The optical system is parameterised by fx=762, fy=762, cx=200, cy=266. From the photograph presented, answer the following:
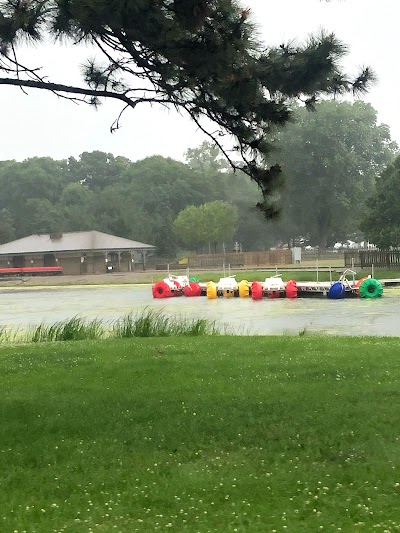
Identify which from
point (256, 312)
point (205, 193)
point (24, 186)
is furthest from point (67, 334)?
point (24, 186)

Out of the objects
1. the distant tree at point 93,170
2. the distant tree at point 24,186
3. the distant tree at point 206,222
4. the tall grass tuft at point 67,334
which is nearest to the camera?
the tall grass tuft at point 67,334

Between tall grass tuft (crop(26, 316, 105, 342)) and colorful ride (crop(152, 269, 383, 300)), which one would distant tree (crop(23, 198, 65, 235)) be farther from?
tall grass tuft (crop(26, 316, 105, 342))

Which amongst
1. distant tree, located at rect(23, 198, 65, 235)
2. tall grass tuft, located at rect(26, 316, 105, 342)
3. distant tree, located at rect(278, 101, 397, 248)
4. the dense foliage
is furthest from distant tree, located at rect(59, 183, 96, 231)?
tall grass tuft, located at rect(26, 316, 105, 342)

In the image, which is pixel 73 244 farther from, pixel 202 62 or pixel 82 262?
pixel 202 62

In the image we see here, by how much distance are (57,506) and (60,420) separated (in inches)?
78.4

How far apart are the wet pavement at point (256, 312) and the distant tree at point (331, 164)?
40683 mm

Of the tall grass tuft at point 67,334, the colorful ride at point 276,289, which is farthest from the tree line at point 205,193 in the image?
the tall grass tuft at point 67,334

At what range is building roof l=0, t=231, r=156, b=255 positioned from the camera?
2840 inches

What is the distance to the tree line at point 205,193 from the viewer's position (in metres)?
75.9

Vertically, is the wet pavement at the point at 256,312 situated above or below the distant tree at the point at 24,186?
below

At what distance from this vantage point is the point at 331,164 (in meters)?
74.9

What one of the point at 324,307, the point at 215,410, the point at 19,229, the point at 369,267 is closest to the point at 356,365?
the point at 215,410

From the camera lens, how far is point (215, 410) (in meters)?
7.41

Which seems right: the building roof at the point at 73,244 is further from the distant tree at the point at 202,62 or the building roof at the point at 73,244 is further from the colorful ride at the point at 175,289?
the distant tree at the point at 202,62
